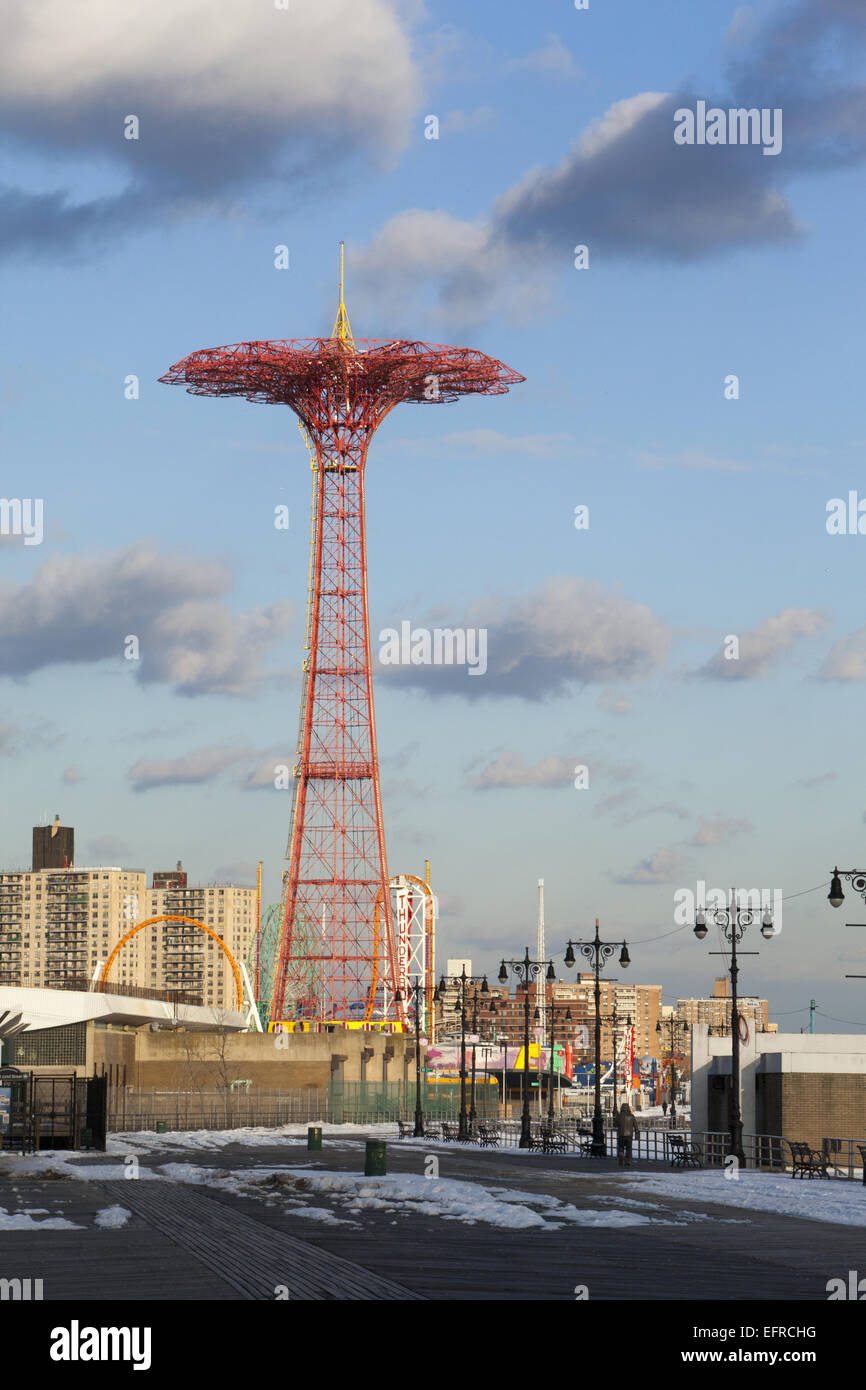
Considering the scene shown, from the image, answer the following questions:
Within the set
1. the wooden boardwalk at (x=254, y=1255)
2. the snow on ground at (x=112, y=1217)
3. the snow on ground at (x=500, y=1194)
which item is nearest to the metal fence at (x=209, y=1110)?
the snow on ground at (x=500, y=1194)

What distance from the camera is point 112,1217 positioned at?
3014 centimetres

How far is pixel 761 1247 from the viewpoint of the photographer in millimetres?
25844

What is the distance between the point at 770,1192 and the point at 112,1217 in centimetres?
1471

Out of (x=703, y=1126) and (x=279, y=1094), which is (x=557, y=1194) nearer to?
(x=703, y=1126)

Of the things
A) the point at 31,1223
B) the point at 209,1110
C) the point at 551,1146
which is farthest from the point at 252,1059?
the point at 31,1223

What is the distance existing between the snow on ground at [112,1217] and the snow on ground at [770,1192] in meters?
11.4

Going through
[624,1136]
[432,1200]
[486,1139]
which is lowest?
[486,1139]

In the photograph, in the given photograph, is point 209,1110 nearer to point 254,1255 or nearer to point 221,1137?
point 221,1137

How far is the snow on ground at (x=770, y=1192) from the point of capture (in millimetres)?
32594

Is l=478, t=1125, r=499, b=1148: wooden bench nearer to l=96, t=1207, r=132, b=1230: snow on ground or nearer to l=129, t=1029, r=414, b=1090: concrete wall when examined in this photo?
l=96, t=1207, r=132, b=1230: snow on ground

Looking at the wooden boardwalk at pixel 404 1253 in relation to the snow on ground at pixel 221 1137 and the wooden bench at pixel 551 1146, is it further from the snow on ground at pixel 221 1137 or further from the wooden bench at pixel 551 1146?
the wooden bench at pixel 551 1146

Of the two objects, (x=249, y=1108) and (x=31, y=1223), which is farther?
(x=249, y=1108)

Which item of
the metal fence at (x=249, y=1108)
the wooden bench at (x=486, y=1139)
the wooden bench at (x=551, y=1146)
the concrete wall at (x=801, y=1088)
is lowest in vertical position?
the metal fence at (x=249, y=1108)
